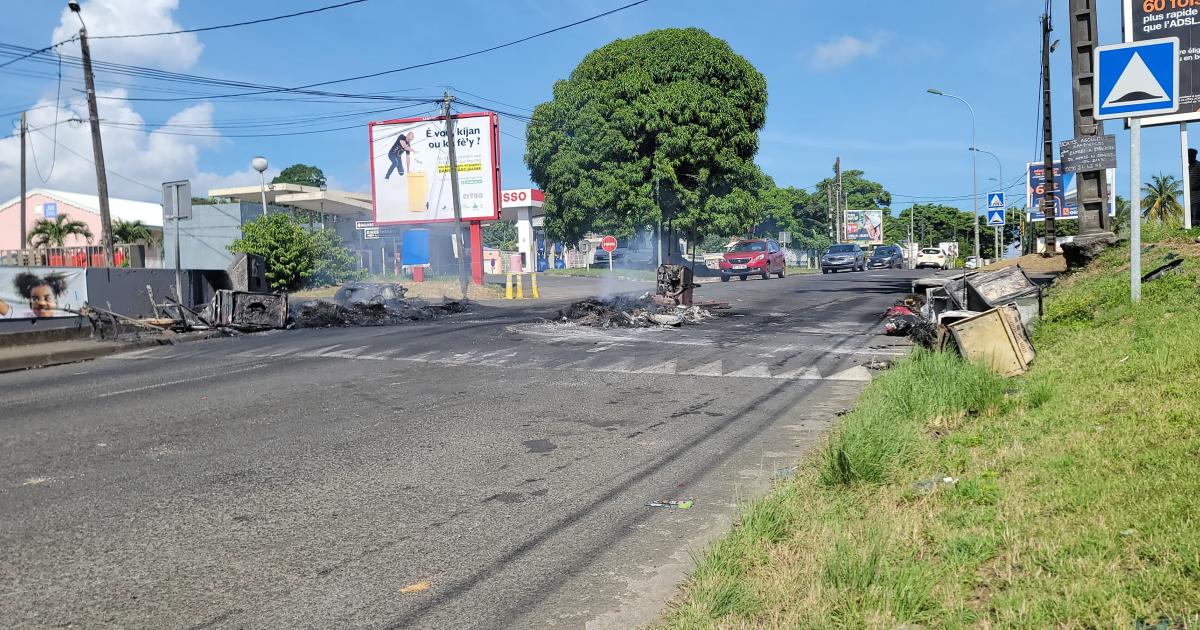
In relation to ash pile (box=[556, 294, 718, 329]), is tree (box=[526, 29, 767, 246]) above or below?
above

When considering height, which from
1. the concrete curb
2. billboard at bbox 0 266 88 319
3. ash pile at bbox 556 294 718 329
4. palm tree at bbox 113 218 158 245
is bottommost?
the concrete curb

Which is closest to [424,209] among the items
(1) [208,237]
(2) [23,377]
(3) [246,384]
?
(1) [208,237]

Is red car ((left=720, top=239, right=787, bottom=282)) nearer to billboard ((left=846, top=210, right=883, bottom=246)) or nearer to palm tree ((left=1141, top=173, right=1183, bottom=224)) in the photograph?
palm tree ((left=1141, top=173, right=1183, bottom=224))

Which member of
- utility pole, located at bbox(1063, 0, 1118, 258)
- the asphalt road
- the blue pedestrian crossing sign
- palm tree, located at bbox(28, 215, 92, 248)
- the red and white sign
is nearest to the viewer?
the asphalt road

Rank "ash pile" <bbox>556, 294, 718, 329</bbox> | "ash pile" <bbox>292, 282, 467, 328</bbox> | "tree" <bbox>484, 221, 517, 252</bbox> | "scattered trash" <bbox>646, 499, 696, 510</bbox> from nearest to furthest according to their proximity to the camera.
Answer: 1. "scattered trash" <bbox>646, 499, 696, 510</bbox>
2. "ash pile" <bbox>556, 294, 718, 329</bbox>
3. "ash pile" <bbox>292, 282, 467, 328</bbox>
4. "tree" <bbox>484, 221, 517, 252</bbox>

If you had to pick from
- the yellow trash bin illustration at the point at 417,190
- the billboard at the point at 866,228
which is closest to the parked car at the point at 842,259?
the yellow trash bin illustration at the point at 417,190

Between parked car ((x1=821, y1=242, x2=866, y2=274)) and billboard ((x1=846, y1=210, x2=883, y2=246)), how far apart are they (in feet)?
169

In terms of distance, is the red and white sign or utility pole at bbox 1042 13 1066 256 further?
the red and white sign

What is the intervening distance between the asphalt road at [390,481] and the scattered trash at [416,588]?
0.01m

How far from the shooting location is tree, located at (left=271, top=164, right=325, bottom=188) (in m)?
98.2

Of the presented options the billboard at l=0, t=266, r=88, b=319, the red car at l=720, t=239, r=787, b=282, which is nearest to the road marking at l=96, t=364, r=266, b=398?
the billboard at l=0, t=266, r=88, b=319

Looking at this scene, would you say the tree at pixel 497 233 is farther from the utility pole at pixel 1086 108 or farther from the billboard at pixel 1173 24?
the utility pole at pixel 1086 108

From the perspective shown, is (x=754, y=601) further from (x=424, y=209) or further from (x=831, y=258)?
(x=831, y=258)

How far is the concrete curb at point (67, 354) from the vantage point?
13.5 metres
